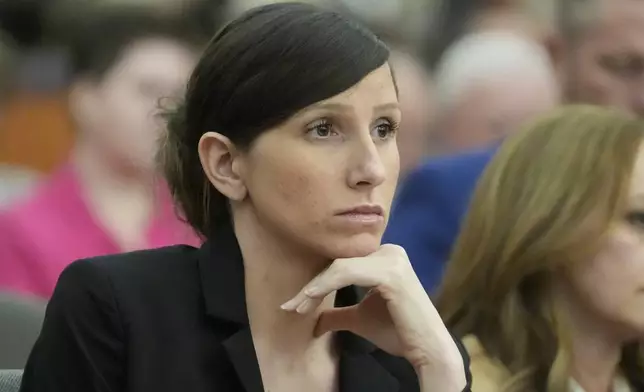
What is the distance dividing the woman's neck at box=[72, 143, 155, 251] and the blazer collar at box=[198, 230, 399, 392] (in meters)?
1.02

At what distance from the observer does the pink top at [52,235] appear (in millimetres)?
2047

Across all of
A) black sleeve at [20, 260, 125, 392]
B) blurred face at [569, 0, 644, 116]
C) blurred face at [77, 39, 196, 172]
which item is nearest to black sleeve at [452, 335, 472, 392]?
black sleeve at [20, 260, 125, 392]

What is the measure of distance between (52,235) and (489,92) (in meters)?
0.85

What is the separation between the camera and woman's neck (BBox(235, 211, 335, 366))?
3.79ft

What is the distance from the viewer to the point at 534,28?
262cm

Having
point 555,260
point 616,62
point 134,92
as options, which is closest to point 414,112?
point 616,62

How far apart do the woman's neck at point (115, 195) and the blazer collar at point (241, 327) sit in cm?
102

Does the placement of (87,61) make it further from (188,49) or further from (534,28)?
(534,28)

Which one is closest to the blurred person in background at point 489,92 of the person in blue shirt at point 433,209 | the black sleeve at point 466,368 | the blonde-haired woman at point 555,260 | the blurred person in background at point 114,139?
the person in blue shirt at point 433,209

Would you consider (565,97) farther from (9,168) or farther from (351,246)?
(351,246)

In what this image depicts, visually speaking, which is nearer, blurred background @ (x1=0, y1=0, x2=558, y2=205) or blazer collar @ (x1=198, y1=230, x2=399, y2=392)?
blazer collar @ (x1=198, y1=230, x2=399, y2=392)

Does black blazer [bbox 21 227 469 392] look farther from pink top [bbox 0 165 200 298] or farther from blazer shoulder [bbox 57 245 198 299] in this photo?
pink top [bbox 0 165 200 298]

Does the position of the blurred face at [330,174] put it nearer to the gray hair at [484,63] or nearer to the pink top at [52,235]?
the pink top at [52,235]

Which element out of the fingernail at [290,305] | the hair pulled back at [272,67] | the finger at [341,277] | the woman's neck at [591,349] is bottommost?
the woman's neck at [591,349]
